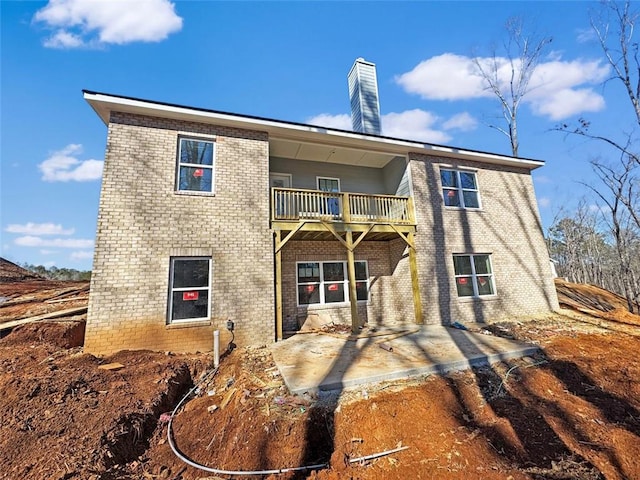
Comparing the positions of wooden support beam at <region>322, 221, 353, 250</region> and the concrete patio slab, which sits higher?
wooden support beam at <region>322, 221, 353, 250</region>

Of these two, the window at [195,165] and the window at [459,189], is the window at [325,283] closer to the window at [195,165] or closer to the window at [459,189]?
the window at [195,165]

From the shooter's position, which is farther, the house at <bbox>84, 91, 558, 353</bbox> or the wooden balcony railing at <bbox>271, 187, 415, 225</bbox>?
the wooden balcony railing at <bbox>271, 187, 415, 225</bbox>

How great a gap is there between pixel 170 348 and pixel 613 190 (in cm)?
2031

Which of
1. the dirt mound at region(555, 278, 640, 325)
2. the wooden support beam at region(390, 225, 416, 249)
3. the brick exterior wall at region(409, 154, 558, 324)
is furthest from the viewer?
the dirt mound at region(555, 278, 640, 325)

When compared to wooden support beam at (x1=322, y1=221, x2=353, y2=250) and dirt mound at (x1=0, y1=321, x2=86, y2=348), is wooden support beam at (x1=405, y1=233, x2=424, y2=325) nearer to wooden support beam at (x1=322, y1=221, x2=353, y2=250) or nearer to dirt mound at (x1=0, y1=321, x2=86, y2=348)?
wooden support beam at (x1=322, y1=221, x2=353, y2=250)

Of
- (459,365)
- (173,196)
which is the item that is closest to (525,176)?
(459,365)

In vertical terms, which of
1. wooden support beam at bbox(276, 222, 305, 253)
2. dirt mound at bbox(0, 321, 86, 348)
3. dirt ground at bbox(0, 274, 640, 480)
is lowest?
dirt ground at bbox(0, 274, 640, 480)

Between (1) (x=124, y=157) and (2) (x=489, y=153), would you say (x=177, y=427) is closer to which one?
(1) (x=124, y=157)

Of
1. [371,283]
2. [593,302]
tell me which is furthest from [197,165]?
[593,302]

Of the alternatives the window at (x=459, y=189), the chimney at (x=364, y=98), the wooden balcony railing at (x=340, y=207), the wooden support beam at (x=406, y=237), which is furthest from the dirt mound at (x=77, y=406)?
the chimney at (x=364, y=98)

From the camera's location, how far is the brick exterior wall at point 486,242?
9711mm

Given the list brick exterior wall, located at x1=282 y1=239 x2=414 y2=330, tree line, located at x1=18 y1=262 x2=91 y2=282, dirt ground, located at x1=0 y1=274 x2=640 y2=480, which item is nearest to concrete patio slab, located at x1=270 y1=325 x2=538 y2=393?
dirt ground, located at x1=0 y1=274 x2=640 y2=480

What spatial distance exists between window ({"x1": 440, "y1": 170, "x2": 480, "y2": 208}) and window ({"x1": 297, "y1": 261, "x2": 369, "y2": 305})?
448cm

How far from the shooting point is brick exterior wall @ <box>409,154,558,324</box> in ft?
31.9
